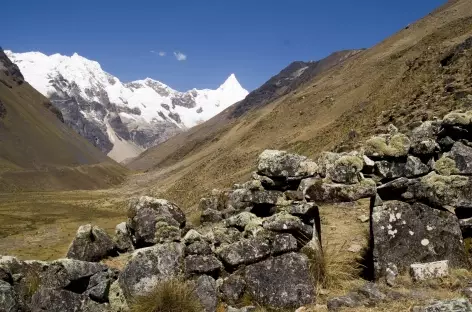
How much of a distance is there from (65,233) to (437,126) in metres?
51.6

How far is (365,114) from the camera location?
5275 centimetres

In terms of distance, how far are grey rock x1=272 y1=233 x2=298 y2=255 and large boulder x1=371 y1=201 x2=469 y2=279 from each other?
6.98ft

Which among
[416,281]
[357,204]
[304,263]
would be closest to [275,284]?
[304,263]

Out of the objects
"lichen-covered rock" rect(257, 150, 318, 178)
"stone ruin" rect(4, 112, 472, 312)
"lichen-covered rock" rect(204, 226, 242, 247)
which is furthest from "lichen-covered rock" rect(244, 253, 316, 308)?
"lichen-covered rock" rect(257, 150, 318, 178)

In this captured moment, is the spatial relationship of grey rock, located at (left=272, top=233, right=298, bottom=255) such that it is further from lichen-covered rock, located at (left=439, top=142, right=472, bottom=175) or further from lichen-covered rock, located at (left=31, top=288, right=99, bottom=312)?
lichen-covered rock, located at (left=439, top=142, right=472, bottom=175)

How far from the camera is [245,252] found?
422 inches

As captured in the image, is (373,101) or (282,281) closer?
(282,281)

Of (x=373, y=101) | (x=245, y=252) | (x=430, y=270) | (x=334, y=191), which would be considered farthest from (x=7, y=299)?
(x=373, y=101)

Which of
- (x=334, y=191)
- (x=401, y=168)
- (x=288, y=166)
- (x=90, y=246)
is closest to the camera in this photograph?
(x=401, y=168)

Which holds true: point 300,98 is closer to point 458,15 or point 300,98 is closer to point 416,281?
point 458,15

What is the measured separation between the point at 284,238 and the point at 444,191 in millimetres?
4263

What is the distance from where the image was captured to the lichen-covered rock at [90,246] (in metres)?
12.5

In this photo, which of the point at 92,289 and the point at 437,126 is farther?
the point at 437,126

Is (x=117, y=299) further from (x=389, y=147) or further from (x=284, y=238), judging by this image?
(x=389, y=147)
